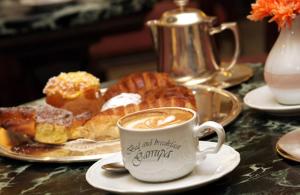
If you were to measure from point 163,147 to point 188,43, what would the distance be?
63cm

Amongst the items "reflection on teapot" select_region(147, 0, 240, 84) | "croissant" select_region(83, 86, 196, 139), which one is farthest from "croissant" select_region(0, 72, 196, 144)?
"reflection on teapot" select_region(147, 0, 240, 84)

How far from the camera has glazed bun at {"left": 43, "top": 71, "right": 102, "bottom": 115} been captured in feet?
4.00

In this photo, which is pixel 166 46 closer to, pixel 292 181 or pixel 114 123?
pixel 114 123

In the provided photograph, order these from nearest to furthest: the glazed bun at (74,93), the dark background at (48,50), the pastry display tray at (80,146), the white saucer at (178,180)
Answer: the white saucer at (178,180) < the pastry display tray at (80,146) < the glazed bun at (74,93) < the dark background at (48,50)

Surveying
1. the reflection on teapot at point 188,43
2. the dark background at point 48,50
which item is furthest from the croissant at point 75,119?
the dark background at point 48,50

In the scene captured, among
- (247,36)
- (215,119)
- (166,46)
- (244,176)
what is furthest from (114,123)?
(247,36)

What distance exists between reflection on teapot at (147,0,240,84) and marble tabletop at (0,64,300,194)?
10.4 inches

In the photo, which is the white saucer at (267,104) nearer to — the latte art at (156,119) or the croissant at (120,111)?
the croissant at (120,111)

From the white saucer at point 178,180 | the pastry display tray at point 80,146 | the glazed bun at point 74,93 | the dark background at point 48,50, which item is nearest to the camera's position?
the white saucer at point 178,180

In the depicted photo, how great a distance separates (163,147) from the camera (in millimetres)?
808

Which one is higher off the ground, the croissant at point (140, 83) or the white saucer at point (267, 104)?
the croissant at point (140, 83)

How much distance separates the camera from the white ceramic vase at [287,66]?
1063mm

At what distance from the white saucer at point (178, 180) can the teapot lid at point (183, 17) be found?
1.80ft

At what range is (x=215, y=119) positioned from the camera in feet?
3.71
